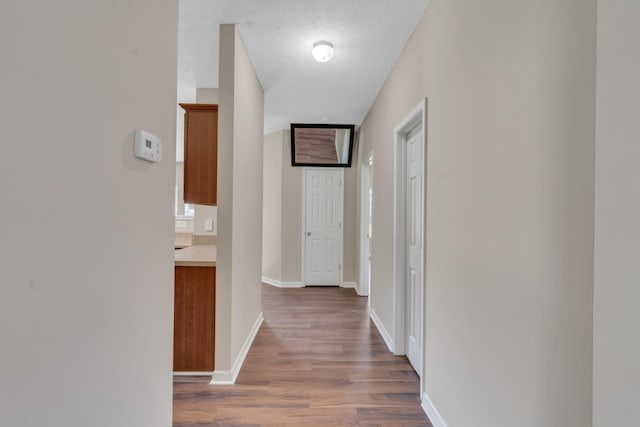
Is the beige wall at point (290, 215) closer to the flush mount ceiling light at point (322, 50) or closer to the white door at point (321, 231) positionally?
the white door at point (321, 231)

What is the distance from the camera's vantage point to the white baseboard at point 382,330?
2861 mm

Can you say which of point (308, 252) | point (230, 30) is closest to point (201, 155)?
point (230, 30)

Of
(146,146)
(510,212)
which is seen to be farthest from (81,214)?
(510,212)

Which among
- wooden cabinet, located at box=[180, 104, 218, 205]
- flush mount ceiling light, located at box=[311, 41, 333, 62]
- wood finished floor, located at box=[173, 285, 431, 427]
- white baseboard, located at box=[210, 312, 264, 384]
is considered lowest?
wood finished floor, located at box=[173, 285, 431, 427]

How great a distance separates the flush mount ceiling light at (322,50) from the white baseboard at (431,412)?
260cm

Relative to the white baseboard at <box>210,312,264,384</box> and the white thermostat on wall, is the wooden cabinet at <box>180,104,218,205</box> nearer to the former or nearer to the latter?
the white baseboard at <box>210,312,264,384</box>

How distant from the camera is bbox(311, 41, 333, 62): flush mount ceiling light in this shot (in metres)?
2.51

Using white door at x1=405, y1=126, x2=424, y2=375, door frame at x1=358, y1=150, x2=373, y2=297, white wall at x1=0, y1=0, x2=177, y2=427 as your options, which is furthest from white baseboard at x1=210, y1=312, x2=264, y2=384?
door frame at x1=358, y1=150, x2=373, y2=297

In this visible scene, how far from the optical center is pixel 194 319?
92.6 inches

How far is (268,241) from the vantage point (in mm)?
5520

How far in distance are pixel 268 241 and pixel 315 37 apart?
3.71m

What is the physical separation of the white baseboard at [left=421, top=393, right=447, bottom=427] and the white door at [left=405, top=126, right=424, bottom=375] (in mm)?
402

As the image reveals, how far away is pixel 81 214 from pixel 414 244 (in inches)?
89.1

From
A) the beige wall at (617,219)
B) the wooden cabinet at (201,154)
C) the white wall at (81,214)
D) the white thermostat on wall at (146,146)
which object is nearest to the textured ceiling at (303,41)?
the wooden cabinet at (201,154)
